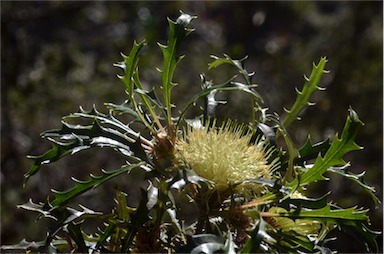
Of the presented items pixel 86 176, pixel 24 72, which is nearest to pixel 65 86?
pixel 24 72

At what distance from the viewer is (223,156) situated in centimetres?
116

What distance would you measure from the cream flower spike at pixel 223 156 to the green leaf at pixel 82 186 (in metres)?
0.11

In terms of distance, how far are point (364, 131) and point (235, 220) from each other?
3679 mm

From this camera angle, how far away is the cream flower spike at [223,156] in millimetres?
1137

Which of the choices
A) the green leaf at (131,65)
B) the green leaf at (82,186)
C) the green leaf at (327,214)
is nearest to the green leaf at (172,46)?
the green leaf at (131,65)

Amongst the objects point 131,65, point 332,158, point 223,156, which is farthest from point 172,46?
point 332,158

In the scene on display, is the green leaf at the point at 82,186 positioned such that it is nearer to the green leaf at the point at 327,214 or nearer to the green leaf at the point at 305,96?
the green leaf at the point at 327,214

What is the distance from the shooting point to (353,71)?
15.5 feet

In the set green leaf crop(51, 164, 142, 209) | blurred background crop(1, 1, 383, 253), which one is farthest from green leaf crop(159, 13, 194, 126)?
blurred background crop(1, 1, 383, 253)

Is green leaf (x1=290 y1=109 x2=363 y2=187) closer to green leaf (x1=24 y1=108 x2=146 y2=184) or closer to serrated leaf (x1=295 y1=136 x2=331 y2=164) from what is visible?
serrated leaf (x1=295 y1=136 x2=331 y2=164)

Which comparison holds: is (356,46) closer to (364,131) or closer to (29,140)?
(364,131)

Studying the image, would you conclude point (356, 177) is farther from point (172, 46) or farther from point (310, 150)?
point (172, 46)

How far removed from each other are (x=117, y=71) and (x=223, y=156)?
141 inches

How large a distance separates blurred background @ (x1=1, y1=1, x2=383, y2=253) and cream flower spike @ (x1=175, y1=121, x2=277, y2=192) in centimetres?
283
